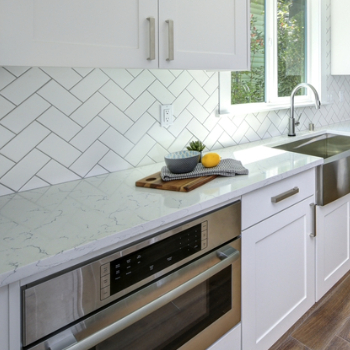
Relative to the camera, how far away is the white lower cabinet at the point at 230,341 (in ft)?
4.27

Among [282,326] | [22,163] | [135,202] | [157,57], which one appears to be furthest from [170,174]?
[282,326]

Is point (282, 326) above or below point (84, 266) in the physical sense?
below

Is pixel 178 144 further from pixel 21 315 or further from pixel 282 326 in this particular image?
pixel 21 315

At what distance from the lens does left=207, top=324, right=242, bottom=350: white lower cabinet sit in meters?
1.30

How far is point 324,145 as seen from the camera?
276cm

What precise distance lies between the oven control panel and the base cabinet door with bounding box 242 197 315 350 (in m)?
0.30

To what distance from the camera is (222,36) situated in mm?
1544

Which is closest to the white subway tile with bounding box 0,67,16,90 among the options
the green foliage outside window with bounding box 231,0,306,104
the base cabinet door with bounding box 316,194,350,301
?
the green foliage outside window with bounding box 231,0,306,104

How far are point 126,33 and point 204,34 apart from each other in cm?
42

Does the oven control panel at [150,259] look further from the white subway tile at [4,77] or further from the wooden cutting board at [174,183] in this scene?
the white subway tile at [4,77]

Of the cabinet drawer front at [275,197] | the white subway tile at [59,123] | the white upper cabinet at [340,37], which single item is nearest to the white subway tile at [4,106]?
the white subway tile at [59,123]

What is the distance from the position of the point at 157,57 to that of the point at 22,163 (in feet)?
2.16

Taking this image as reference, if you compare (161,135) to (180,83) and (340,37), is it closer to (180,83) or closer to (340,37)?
(180,83)

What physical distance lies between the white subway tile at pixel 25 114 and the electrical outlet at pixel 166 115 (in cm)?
61
